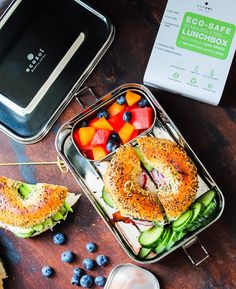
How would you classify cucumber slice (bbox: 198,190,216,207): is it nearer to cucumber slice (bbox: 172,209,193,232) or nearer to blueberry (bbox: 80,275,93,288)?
cucumber slice (bbox: 172,209,193,232)

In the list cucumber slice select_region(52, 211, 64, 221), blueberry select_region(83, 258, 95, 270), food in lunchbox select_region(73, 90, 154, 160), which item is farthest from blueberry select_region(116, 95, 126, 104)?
blueberry select_region(83, 258, 95, 270)

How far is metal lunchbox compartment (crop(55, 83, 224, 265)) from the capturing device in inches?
70.4

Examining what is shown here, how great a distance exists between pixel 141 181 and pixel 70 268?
34 centimetres

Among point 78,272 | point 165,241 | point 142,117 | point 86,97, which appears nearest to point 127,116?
point 142,117

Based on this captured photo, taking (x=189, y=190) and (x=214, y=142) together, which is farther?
(x=214, y=142)

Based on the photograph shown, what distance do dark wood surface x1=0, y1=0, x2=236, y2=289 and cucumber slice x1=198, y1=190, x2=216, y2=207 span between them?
0.06 metres

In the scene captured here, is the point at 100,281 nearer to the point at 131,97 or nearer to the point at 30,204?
the point at 30,204

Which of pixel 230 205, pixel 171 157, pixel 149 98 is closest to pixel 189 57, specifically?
pixel 149 98

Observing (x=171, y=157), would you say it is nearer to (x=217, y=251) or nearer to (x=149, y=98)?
(x=149, y=98)

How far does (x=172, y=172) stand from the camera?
1.74 m

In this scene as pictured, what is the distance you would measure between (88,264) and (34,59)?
64 cm

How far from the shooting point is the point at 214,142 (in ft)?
6.05

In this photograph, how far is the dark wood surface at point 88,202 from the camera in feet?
5.97

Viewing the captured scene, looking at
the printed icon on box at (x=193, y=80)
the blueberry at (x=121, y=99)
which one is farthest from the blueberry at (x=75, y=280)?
the printed icon on box at (x=193, y=80)
